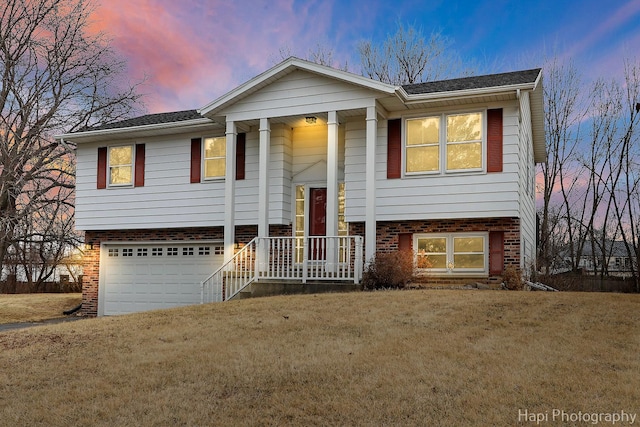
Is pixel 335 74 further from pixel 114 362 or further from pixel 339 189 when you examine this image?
pixel 114 362

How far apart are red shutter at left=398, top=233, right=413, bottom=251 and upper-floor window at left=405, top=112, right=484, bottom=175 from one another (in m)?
1.53

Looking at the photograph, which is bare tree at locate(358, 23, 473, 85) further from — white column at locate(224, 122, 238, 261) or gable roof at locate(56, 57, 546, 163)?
white column at locate(224, 122, 238, 261)

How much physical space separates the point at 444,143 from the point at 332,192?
290 centimetres

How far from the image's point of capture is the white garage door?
17266 mm

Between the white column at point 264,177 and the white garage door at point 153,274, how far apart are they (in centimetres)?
275

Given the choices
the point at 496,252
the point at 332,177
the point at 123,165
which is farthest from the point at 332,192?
the point at 123,165

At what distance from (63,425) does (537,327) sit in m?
6.22

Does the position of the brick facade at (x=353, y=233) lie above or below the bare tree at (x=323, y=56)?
below

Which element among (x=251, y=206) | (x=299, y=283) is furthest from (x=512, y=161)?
(x=251, y=206)

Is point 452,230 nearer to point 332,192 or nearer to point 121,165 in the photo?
point 332,192

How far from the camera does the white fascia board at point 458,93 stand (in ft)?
43.8

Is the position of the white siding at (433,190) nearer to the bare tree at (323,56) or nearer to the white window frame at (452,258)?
the white window frame at (452,258)

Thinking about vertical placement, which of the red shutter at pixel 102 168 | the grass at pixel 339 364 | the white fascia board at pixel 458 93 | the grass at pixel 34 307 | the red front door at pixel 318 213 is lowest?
the grass at pixel 34 307

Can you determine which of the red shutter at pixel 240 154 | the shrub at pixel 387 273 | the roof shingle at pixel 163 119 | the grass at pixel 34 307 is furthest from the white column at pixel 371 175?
the grass at pixel 34 307
